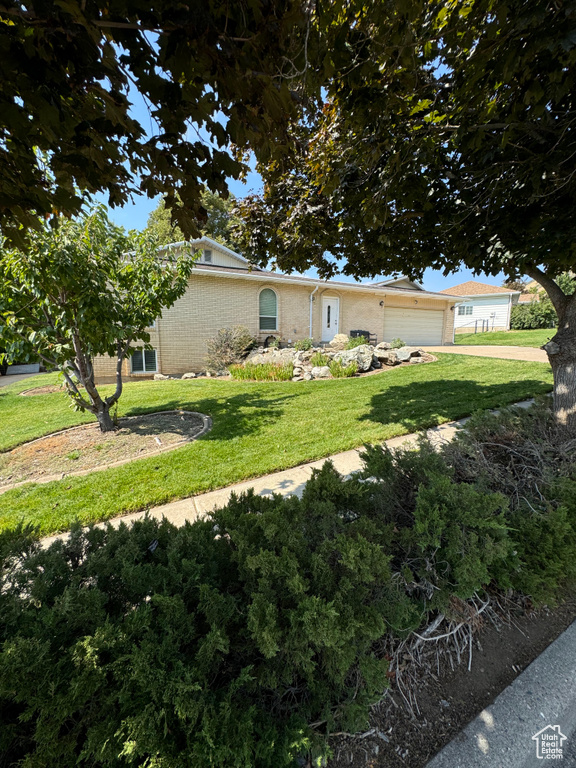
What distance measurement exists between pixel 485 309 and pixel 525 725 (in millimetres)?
32366

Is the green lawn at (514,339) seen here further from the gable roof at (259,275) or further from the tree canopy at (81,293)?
the tree canopy at (81,293)

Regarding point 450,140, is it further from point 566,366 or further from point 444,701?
point 444,701

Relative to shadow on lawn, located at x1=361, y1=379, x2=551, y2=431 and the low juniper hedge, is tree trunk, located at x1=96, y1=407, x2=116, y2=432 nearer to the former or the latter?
the low juniper hedge

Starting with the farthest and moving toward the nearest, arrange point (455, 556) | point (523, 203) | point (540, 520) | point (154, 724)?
point (523, 203), point (540, 520), point (455, 556), point (154, 724)

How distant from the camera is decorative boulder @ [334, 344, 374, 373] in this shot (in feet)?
34.5

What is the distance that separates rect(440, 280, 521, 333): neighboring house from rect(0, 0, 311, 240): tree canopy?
28.5 meters

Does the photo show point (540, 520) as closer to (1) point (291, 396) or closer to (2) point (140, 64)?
(2) point (140, 64)

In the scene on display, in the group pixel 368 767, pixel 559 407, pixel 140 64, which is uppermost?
pixel 140 64

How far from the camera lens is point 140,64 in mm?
1471

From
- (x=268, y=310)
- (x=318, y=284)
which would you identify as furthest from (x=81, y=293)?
(x=318, y=284)

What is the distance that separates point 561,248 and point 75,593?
14.8 ft

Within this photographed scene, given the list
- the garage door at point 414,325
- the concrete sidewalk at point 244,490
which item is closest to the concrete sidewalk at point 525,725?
the concrete sidewalk at point 244,490

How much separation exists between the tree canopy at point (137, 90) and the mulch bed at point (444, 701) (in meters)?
2.84

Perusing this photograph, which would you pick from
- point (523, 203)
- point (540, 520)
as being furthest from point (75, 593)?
point (523, 203)
